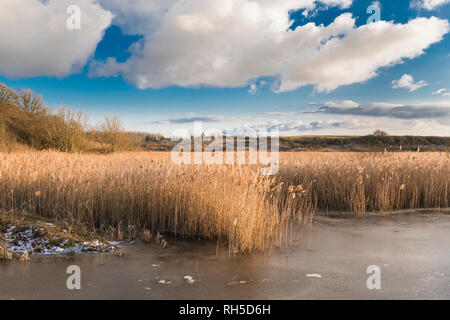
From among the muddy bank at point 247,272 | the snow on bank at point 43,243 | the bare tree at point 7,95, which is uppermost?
the bare tree at point 7,95

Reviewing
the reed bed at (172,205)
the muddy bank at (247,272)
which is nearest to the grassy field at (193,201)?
the reed bed at (172,205)

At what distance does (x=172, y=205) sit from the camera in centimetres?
585

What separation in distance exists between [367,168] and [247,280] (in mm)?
6685

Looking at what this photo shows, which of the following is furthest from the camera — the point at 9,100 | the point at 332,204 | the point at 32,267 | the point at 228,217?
the point at 9,100

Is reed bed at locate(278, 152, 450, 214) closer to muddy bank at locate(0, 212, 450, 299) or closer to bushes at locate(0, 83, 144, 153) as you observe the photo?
muddy bank at locate(0, 212, 450, 299)

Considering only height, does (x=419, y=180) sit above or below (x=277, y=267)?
above

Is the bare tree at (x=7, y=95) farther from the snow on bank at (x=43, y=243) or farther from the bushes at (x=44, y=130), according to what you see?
the snow on bank at (x=43, y=243)

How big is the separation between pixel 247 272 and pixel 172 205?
2.32 metres

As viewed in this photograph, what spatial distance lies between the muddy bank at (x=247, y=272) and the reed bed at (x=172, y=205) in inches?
15.1

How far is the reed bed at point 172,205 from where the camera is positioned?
500 cm

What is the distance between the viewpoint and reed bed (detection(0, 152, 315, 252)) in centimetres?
500
